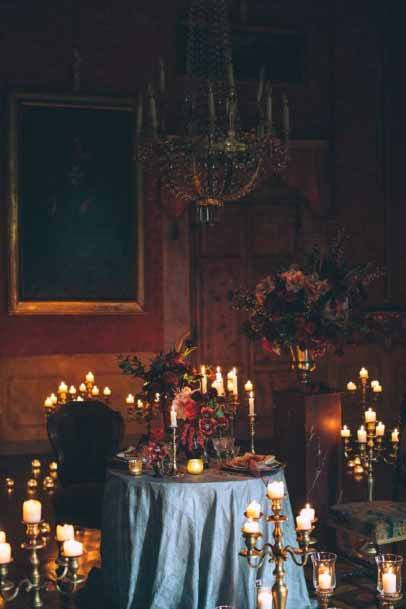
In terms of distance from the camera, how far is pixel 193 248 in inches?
382

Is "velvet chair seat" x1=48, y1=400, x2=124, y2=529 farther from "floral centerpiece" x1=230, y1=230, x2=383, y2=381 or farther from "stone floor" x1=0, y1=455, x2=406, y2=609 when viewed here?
"floral centerpiece" x1=230, y1=230, x2=383, y2=381

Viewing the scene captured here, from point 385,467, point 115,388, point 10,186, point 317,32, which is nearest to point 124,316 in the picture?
point 115,388

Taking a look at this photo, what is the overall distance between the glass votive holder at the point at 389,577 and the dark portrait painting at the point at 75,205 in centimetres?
625

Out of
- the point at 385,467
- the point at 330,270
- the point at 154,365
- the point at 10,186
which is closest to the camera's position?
the point at 154,365

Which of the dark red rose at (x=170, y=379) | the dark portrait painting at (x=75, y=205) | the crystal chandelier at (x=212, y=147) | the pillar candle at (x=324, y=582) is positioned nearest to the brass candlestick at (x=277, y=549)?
the pillar candle at (x=324, y=582)

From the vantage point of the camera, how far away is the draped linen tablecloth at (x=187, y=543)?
430 centimetres

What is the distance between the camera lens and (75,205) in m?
9.25

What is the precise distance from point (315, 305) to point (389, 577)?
214 centimetres

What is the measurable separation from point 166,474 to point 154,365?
1.88 feet

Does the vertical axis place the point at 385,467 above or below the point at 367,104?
below

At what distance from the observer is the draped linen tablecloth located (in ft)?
14.1

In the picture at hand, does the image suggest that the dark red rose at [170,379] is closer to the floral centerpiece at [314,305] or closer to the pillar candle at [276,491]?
the floral centerpiece at [314,305]

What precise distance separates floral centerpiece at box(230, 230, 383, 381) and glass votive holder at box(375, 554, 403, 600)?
77.0 inches

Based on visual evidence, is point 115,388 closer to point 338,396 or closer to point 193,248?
point 193,248
